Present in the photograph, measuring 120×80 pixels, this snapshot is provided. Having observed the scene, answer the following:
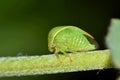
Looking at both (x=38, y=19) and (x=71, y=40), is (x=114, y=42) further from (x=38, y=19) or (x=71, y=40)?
(x=38, y=19)

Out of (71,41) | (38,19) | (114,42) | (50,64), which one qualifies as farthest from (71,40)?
(38,19)

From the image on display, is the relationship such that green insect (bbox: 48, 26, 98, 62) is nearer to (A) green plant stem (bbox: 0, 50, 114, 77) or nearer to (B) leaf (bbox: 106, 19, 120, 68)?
(A) green plant stem (bbox: 0, 50, 114, 77)

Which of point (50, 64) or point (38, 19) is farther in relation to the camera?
point (38, 19)

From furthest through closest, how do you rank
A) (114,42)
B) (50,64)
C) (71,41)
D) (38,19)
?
(38,19)
(71,41)
(50,64)
(114,42)

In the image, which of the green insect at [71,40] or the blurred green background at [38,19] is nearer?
the green insect at [71,40]

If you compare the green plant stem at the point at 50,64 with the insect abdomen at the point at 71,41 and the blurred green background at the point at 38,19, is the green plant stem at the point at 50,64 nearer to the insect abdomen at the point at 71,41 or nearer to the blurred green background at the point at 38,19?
the insect abdomen at the point at 71,41

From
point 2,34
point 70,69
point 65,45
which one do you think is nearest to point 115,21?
point 70,69

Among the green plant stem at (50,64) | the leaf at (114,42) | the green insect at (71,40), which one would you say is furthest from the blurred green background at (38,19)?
the leaf at (114,42)
